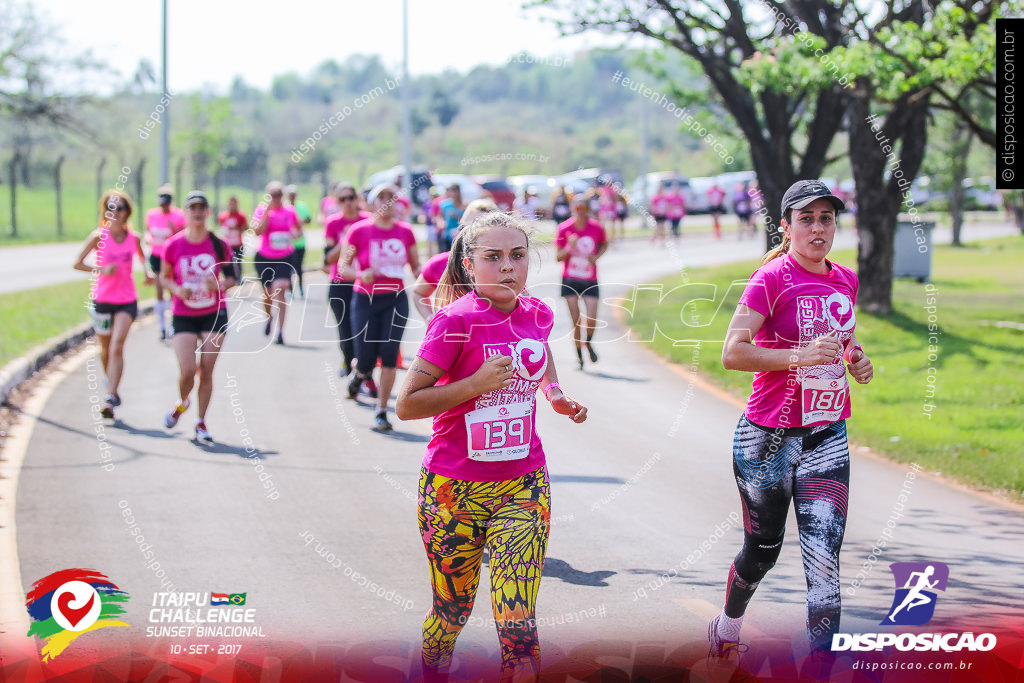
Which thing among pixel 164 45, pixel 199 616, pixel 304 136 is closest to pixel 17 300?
pixel 164 45

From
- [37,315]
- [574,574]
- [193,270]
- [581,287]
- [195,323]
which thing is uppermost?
[193,270]

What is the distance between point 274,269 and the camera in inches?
601

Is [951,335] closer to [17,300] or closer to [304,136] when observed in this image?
[17,300]

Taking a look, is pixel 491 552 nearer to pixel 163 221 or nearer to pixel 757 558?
pixel 757 558

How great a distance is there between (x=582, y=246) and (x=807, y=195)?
27.1 feet

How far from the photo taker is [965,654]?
184 inches

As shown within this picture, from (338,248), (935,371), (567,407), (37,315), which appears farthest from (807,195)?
(37,315)

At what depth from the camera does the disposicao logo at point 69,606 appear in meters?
4.94

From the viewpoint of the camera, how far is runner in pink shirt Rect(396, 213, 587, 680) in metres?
3.75

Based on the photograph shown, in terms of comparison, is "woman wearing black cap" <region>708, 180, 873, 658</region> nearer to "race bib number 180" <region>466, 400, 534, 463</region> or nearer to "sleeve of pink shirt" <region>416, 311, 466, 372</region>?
"race bib number 180" <region>466, 400, 534, 463</region>

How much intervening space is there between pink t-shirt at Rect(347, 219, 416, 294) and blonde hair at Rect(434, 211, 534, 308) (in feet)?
18.4

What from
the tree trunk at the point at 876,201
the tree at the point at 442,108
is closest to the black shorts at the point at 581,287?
the tree trunk at the point at 876,201

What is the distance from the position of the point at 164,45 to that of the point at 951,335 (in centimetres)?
1195

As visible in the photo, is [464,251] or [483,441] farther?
[464,251]
